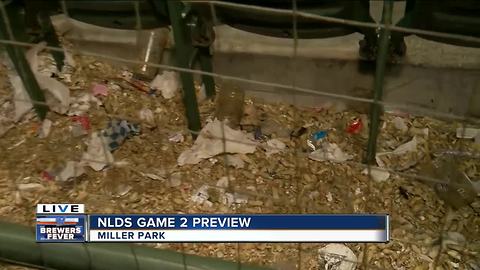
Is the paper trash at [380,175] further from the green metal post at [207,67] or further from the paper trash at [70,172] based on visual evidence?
the paper trash at [70,172]

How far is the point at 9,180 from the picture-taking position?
192 cm

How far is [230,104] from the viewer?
207 cm

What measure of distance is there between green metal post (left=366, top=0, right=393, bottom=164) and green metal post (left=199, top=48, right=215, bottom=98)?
0.52m

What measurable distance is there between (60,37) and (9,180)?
1.70 feet

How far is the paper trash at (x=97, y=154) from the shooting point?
1.90m

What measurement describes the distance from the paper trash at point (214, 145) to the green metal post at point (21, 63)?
46 cm

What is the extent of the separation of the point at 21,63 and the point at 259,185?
814 mm

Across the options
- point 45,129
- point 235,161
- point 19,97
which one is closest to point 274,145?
point 235,161

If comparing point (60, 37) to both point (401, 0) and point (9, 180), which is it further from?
point (401, 0)

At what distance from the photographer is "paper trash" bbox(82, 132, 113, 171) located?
6.24 ft

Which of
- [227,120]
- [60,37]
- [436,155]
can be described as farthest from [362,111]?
[60,37]

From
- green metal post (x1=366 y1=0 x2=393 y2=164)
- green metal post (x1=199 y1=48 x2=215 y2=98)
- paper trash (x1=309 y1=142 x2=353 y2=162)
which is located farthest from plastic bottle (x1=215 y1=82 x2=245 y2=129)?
green metal post (x1=366 y1=0 x2=393 y2=164)

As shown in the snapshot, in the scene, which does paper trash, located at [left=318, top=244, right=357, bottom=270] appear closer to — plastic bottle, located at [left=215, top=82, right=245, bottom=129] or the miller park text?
the miller park text
